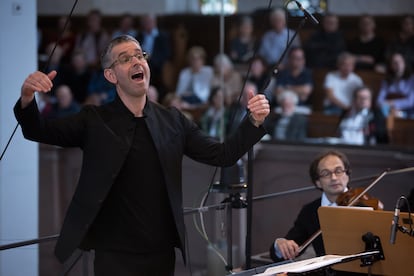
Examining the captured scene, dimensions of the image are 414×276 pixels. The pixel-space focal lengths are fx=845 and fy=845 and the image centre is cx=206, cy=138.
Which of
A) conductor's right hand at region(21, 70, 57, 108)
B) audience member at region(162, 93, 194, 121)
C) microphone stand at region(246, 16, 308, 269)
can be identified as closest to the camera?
conductor's right hand at region(21, 70, 57, 108)

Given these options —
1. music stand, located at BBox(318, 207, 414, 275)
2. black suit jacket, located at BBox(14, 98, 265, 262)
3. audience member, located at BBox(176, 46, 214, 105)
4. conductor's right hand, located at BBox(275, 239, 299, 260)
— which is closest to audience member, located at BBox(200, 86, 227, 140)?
audience member, located at BBox(176, 46, 214, 105)

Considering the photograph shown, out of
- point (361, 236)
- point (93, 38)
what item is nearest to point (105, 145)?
point (361, 236)

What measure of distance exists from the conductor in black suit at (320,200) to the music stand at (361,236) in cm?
51

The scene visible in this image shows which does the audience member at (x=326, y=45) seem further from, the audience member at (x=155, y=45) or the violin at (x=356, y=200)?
the violin at (x=356, y=200)

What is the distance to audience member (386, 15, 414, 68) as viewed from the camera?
9.75 meters

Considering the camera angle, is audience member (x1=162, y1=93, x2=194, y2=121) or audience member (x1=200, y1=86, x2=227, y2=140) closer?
audience member (x1=200, y1=86, x2=227, y2=140)

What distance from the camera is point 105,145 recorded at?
10.2 feet

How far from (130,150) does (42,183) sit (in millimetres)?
4127

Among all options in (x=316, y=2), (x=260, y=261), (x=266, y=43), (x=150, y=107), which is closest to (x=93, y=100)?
(x=266, y=43)

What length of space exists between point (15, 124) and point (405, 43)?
6.15 m

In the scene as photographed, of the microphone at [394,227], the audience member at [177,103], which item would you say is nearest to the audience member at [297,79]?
the audience member at [177,103]

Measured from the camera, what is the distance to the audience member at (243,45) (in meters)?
10.5

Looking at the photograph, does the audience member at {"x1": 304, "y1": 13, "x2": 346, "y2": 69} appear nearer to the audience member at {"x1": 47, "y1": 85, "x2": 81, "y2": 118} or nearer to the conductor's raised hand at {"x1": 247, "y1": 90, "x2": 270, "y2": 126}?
the audience member at {"x1": 47, "y1": 85, "x2": 81, "y2": 118}

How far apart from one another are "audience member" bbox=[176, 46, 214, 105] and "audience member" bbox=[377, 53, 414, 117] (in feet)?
6.69
